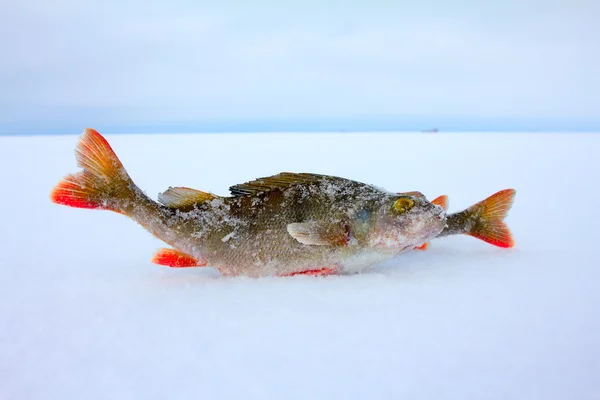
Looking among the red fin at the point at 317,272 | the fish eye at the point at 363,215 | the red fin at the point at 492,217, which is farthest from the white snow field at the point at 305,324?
the fish eye at the point at 363,215

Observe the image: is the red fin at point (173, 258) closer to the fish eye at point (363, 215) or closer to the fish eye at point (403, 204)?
the fish eye at point (363, 215)

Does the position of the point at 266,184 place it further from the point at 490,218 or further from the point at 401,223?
the point at 490,218

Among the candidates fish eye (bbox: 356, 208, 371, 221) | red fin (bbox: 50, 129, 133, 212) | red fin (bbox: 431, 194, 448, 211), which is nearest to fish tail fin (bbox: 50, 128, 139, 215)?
red fin (bbox: 50, 129, 133, 212)

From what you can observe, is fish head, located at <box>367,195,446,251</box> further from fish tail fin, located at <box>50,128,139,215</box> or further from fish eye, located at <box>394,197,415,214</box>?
fish tail fin, located at <box>50,128,139,215</box>

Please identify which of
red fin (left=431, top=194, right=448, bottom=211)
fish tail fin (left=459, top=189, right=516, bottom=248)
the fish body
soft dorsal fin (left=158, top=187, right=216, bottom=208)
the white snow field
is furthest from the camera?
red fin (left=431, top=194, right=448, bottom=211)

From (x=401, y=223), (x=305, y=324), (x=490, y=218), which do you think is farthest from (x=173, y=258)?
(x=490, y=218)

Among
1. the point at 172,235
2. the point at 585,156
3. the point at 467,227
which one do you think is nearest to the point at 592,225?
the point at 467,227
